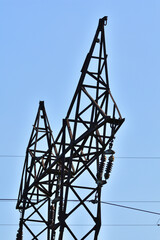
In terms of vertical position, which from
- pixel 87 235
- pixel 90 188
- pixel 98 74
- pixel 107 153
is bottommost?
pixel 87 235

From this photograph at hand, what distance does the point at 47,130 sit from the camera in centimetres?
3234

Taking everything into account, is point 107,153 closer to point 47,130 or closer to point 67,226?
point 67,226

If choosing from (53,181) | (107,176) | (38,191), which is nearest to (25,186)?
(38,191)

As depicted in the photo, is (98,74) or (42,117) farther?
(42,117)

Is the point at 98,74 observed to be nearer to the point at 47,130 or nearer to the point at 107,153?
the point at 107,153

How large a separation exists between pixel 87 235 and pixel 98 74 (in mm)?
6419

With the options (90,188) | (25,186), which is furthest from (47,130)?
A: (90,188)

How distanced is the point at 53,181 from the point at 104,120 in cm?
820

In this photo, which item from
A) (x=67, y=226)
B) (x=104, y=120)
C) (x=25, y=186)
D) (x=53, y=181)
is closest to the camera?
(x=104, y=120)

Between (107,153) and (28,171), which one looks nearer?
(107,153)

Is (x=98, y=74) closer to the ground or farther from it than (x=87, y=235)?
farther from it

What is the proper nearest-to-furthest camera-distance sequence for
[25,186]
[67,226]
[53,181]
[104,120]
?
[104,120] → [67,226] → [53,181] → [25,186]

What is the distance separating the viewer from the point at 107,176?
21.1 meters

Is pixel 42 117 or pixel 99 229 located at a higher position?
pixel 42 117
